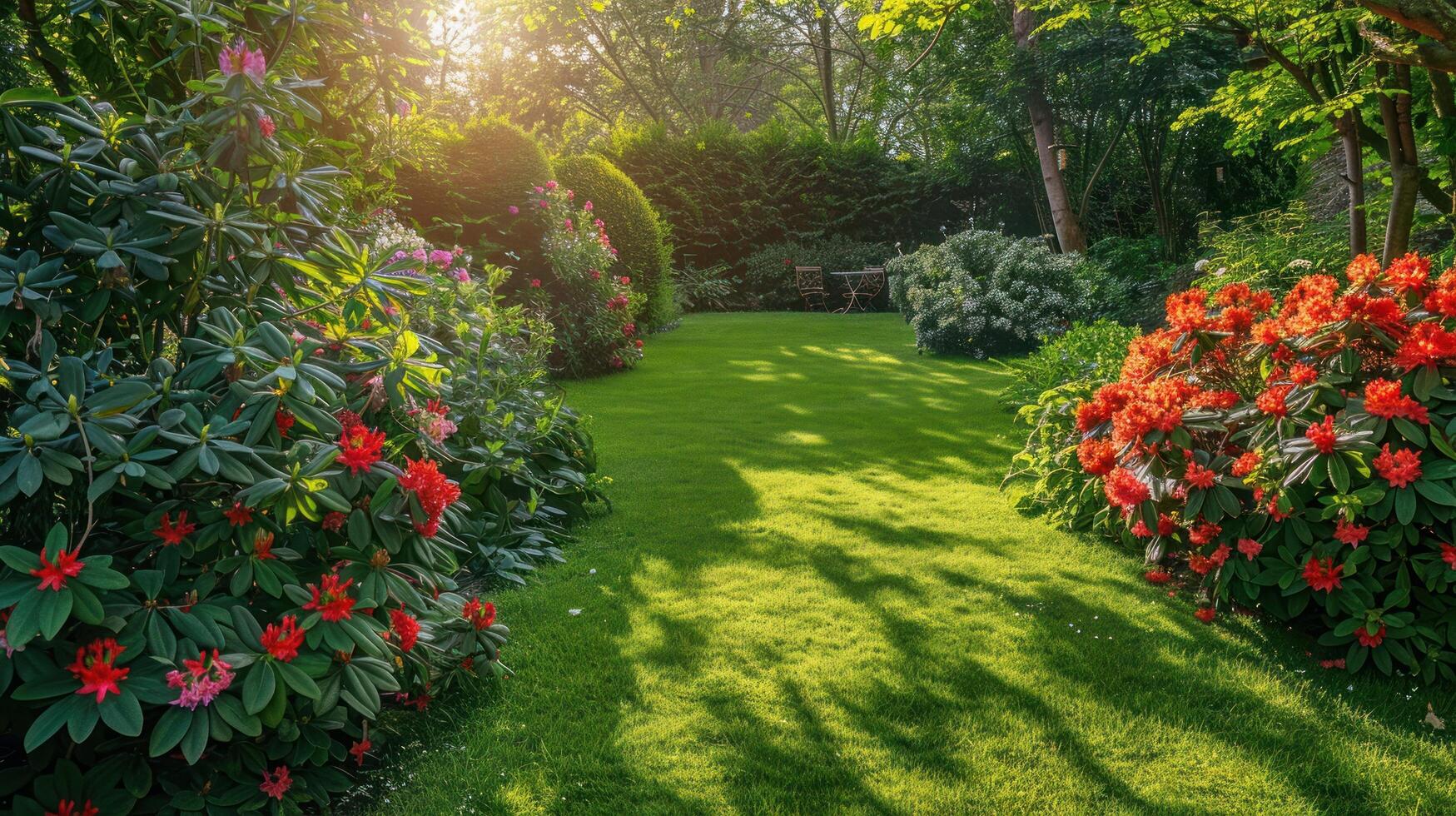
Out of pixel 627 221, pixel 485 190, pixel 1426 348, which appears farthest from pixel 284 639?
pixel 627 221

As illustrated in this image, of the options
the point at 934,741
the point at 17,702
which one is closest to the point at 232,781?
the point at 17,702

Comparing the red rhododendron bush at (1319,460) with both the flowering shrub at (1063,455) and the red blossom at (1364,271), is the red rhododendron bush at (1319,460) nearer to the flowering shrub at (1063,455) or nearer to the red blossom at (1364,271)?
the red blossom at (1364,271)

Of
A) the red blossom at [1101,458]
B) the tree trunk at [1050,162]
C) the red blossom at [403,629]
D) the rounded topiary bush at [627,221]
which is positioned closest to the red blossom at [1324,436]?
the red blossom at [1101,458]

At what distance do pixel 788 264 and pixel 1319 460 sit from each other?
53.6ft

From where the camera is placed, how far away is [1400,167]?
5.05 meters

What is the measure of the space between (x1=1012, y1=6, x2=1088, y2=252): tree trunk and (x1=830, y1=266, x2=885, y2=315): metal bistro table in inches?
161

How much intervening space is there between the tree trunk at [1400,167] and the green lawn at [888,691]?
2.77 metres

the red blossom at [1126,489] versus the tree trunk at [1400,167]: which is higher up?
the tree trunk at [1400,167]

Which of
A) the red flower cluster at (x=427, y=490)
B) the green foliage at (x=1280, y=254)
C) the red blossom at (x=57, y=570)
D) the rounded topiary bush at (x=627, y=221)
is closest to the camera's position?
the red blossom at (x=57, y=570)

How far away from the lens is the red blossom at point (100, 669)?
5.36 feet

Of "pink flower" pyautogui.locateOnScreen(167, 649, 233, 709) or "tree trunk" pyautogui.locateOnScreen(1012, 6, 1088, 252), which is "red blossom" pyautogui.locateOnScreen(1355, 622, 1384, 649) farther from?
"tree trunk" pyautogui.locateOnScreen(1012, 6, 1088, 252)

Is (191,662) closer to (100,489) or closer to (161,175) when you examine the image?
(100,489)

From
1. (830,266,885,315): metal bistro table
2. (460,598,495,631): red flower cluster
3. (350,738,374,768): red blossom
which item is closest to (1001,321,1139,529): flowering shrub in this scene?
(460,598,495,631): red flower cluster

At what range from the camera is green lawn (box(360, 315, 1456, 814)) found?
233 centimetres
